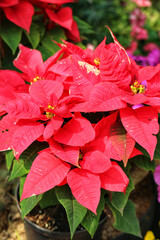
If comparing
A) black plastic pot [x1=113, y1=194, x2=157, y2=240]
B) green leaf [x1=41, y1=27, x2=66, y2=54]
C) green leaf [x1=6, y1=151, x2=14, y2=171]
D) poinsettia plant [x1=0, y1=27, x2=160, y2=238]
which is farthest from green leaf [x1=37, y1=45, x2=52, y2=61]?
black plastic pot [x1=113, y1=194, x2=157, y2=240]

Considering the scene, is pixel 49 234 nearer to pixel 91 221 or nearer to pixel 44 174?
pixel 91 221

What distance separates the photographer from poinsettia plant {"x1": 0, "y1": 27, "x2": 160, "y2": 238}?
0.66 meters

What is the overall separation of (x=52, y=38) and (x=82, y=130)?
23.5 inches

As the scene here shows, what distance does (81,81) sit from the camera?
0.74 m

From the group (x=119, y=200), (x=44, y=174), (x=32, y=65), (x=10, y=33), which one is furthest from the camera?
(x=10, y=33)

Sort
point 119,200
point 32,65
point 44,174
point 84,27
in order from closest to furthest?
point 44,174 → point 119,200 → point 32,65 → point 84,27

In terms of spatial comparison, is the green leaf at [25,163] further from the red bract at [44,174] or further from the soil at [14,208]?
the soil at [14,208]

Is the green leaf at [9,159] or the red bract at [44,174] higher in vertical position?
the red bract at [44,174]

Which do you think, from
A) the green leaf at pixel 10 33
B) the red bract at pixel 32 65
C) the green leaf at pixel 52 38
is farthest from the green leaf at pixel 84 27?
the red bract at pixel 32 65

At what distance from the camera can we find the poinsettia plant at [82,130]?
662mm

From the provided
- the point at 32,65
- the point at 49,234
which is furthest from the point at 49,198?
the point at 32,65

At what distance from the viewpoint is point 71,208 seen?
0.72 metres

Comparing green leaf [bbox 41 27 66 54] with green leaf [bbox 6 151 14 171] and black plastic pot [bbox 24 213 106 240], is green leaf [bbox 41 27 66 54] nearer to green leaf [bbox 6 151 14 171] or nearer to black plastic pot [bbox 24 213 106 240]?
green leaf [bbox 6 151 14 171]

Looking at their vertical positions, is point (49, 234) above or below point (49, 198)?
below
